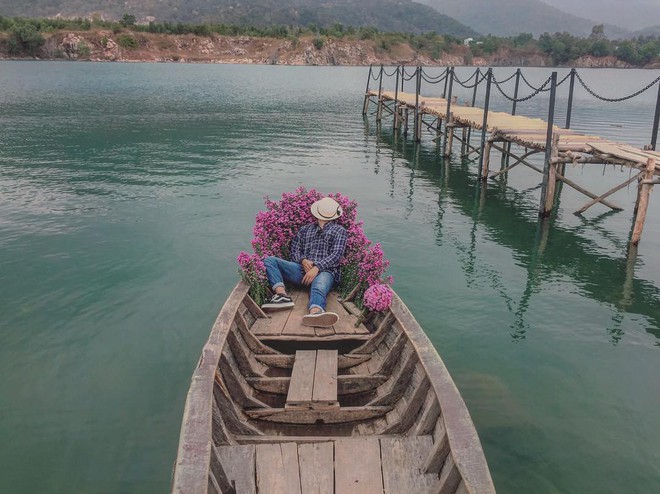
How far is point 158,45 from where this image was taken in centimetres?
12825

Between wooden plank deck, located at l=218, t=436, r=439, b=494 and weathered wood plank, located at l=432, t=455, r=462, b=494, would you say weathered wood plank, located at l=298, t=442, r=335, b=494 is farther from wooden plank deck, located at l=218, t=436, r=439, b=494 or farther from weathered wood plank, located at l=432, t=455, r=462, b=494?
weathered wood plank, located at l=432, t=455, r=462, b=494

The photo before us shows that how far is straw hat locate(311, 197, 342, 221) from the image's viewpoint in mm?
9898

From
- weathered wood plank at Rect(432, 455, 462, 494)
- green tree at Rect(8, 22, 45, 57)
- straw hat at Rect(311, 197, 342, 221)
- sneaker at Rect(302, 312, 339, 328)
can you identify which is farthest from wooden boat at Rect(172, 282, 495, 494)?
green tree at Rect(8, 22, 45, 57)

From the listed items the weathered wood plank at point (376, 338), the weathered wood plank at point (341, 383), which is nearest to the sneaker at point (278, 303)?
the weathered wood plank at point (376, 338)

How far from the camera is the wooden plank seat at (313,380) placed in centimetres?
672

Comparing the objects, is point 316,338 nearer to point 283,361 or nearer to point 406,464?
point 283,361

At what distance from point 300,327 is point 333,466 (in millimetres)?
3215

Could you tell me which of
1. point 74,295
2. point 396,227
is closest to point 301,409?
point 74,295

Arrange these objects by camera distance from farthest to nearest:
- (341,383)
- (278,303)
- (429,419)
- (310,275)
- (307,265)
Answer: (307,265) → (310,275) → (278,303) → (341,383) → (429,419)

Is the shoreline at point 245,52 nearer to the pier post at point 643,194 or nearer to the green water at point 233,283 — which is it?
the green water at point 233,283

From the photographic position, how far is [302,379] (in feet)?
23.5

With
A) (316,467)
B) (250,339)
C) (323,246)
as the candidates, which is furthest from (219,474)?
(323,246)

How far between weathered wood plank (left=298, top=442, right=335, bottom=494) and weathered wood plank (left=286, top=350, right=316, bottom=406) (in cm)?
91

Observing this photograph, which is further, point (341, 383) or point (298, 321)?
point (298, 321)
